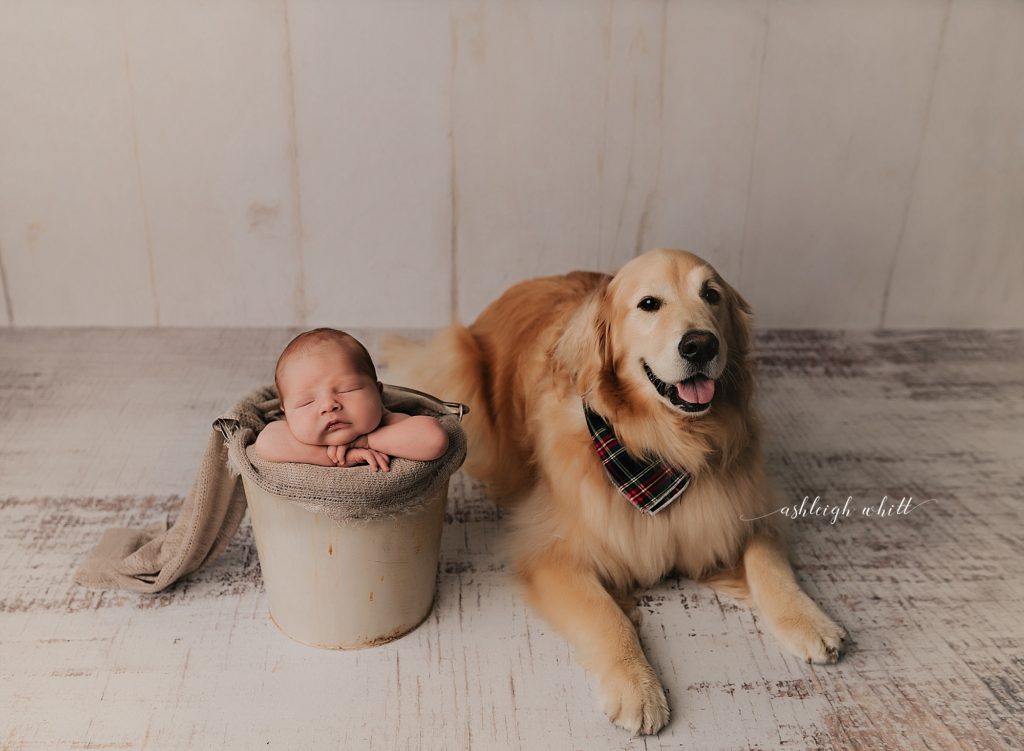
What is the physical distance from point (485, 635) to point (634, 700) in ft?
1.08

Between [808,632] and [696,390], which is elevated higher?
[696,390]

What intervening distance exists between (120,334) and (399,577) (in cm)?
A: 179

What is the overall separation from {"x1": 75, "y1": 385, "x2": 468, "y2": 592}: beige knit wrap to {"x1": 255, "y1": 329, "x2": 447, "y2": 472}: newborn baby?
0.03 m

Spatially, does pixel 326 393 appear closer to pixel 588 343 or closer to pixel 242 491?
pixel 242 491

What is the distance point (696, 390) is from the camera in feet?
5.41

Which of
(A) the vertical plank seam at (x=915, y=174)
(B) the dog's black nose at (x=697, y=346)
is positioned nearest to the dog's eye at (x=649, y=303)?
(B) the dog's black nose at (x=697, y=346)

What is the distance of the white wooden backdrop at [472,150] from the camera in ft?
8.96

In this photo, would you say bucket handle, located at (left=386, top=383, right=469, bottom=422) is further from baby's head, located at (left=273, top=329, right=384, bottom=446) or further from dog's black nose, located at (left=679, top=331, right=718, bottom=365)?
dog's black nose, located at (left=679, top=331, right=718, bottom=365)

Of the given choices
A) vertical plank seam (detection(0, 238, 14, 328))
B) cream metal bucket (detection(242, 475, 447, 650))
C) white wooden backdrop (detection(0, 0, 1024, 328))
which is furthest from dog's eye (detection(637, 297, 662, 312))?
vertical plank seam (detection(0, 238, 14, 328))

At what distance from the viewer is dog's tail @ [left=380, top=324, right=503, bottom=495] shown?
7.20 ft

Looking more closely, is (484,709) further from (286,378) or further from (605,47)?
(605,47)

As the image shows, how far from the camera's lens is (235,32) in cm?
271

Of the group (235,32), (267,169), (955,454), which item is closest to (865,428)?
(955,454)

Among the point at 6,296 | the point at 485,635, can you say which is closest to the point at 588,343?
the point at 485,635
